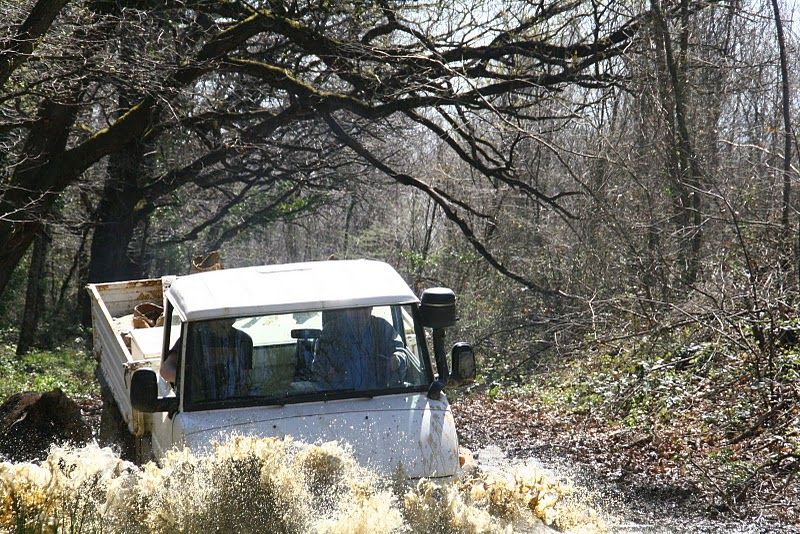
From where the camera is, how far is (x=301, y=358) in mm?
7242

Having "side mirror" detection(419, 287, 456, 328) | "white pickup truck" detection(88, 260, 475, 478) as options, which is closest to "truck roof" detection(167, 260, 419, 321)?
"white pickup truck" detection(88, 260, 475, 478)

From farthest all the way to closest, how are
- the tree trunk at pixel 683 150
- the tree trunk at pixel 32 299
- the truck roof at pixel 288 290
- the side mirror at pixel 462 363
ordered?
the tree trunk at pixel 32 299, the tree trunk at pixel 683 150, the side mirror at pixel 462 363, the truck roof at pixel 288 290

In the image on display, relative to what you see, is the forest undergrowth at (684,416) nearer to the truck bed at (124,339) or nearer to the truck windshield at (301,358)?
the truck windshield at (301,358)

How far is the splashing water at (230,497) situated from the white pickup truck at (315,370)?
686mm

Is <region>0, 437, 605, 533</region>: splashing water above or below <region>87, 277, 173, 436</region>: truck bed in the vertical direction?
below

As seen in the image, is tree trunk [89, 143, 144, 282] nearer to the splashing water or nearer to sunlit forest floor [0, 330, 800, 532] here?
sunlit forest floor [0, 330, 800, 532]

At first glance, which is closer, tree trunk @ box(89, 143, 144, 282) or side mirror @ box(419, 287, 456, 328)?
side mirror @ box(419, 287, 456, 328)

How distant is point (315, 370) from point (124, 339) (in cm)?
379

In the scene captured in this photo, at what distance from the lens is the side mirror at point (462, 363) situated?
297 inches

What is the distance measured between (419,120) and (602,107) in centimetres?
367

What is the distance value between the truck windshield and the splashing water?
3.46 ft

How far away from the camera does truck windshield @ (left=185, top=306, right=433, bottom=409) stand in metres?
7.09

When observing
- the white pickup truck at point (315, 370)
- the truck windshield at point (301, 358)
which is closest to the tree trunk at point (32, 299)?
the white pickup truck at point (315, 370)

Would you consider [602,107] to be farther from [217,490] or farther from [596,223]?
[217,490]
